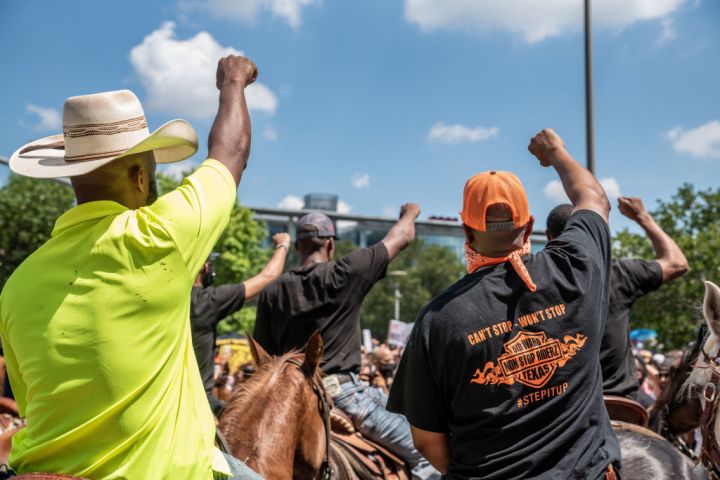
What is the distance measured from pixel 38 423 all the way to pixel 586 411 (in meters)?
2.03

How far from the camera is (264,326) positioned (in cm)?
557

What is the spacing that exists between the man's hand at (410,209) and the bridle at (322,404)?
1722mm

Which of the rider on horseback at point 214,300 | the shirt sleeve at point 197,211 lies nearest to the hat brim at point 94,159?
the shirt sleeve at point 197,211

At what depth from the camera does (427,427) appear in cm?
291

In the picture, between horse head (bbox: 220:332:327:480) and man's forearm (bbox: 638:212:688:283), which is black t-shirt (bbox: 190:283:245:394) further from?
man's forearm (bbox: 638:212:688:283)

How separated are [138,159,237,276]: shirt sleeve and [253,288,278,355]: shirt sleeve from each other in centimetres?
320

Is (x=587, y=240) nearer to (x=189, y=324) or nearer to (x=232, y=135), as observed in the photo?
(x=232, y=135)

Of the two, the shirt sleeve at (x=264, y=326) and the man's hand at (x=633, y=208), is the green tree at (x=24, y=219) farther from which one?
the man's hand at (x=633, y=208)

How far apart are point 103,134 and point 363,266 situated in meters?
3.10

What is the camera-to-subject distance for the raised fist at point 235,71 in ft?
8.41

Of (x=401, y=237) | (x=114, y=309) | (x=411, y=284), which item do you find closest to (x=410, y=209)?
(x=401, y=237)

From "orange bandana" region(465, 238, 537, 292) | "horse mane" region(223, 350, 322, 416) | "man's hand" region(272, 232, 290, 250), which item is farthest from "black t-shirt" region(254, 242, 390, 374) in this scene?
"orange bandana" region(465, 238, 537, 292)

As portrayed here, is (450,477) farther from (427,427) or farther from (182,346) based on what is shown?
(182,346)

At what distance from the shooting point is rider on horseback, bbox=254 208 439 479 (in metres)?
5.21
